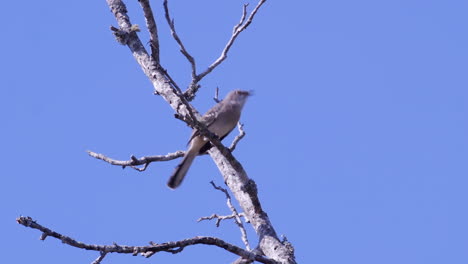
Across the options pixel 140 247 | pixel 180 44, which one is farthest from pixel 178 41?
pixel 140 247

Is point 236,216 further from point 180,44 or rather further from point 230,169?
point 180,44

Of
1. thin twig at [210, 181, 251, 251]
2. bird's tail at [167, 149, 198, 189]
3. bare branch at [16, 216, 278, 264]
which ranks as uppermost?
bird's tail at [167, 149, 198, 189]

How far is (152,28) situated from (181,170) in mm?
1238

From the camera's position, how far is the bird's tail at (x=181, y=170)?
606 centimetres

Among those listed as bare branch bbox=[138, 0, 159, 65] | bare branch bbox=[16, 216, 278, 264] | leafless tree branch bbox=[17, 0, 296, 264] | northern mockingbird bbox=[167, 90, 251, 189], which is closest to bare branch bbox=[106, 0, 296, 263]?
leafless tree branch bbox=[17, 0, 296, 264]

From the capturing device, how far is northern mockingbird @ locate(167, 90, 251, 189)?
20.0 feet

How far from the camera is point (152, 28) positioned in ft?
20.2

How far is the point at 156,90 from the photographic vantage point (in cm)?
642

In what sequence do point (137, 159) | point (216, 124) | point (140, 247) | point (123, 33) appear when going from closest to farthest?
point (140, 247) < point (137, 159) < point (123, 33) < point (216, 124)

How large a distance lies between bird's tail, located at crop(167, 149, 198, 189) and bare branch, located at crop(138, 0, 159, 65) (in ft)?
2.74

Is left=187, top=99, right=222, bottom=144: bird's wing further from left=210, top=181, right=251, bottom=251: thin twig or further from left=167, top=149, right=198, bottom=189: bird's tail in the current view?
left=210, top=181, right=251, bottom=251: thin twig

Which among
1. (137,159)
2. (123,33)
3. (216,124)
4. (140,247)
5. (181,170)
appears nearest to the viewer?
A: (140,247)

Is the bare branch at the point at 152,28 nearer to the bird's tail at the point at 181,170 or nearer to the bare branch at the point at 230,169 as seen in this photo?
the bare branch at the point at 230,169

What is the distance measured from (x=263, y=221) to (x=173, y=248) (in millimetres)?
1240
